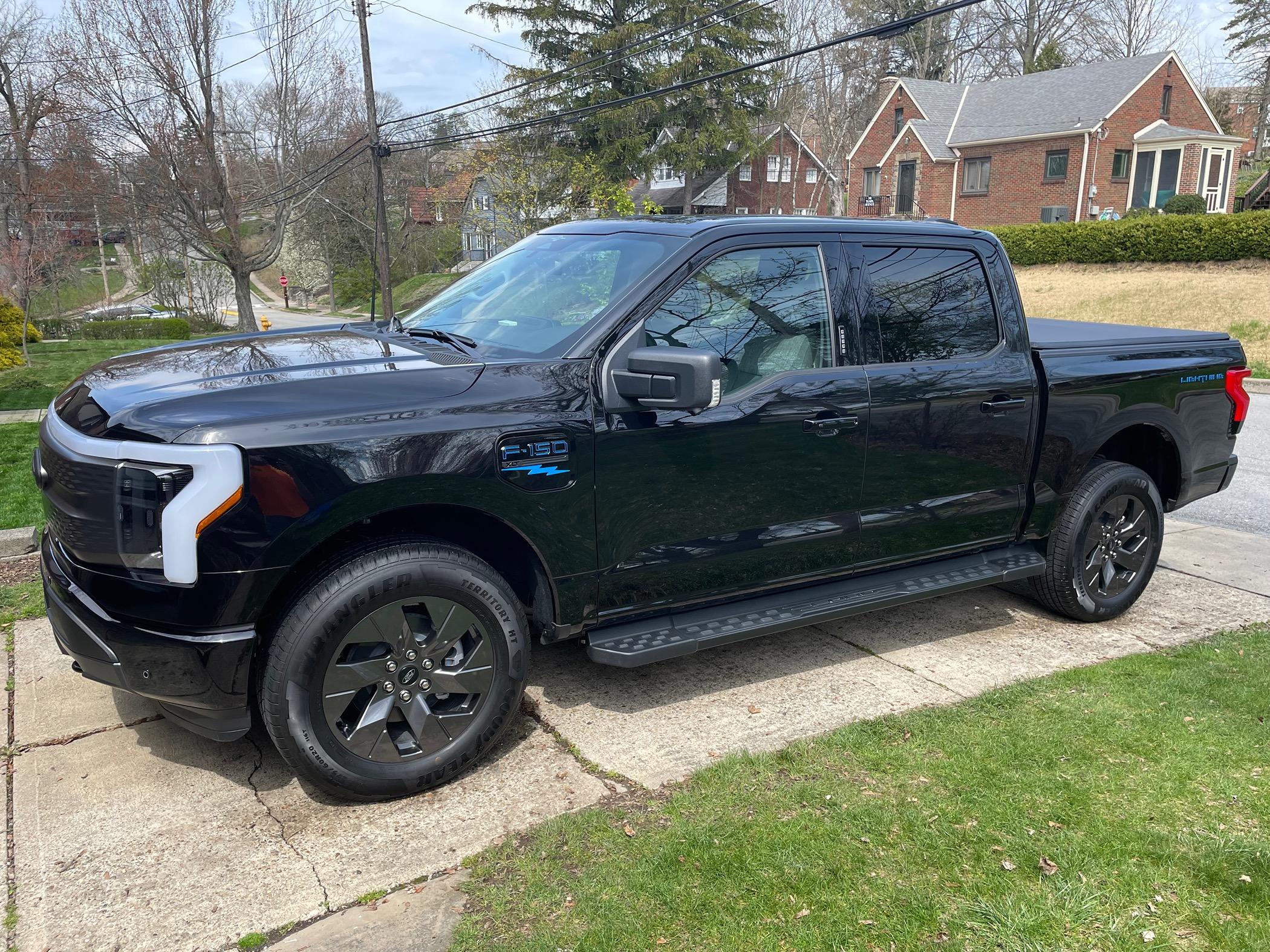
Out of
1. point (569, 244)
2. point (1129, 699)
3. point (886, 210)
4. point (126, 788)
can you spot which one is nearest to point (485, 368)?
point (569, 244)

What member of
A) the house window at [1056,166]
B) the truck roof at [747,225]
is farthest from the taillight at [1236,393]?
the house window at [1056,166]

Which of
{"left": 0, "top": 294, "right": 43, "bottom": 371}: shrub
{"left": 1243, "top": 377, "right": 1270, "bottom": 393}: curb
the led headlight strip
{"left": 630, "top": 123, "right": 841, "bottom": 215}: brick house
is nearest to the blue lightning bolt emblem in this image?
the led headlight strip

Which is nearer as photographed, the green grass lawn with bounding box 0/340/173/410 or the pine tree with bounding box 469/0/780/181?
the green grass lawn with bounding box 0/340/173/410

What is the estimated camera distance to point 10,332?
866 inches

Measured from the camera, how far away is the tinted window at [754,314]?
381cm

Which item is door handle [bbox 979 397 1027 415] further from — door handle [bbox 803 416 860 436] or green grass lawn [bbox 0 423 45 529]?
green grass lawn [bbox 0 423 45 529]

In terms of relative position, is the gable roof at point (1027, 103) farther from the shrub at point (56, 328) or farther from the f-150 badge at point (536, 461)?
the f-150 badge at point (536, 461)

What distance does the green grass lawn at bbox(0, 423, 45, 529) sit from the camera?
21.4 feet

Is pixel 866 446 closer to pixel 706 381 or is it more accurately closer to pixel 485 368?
pixel 706 381

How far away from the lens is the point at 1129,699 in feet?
13.7

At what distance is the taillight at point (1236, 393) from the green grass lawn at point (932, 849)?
6.75 feet

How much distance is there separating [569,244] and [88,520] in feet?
7.49

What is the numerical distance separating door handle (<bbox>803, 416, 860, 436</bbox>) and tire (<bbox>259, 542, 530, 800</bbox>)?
1.39 meters

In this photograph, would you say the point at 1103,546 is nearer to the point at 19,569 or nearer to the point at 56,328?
the point at 19,569
